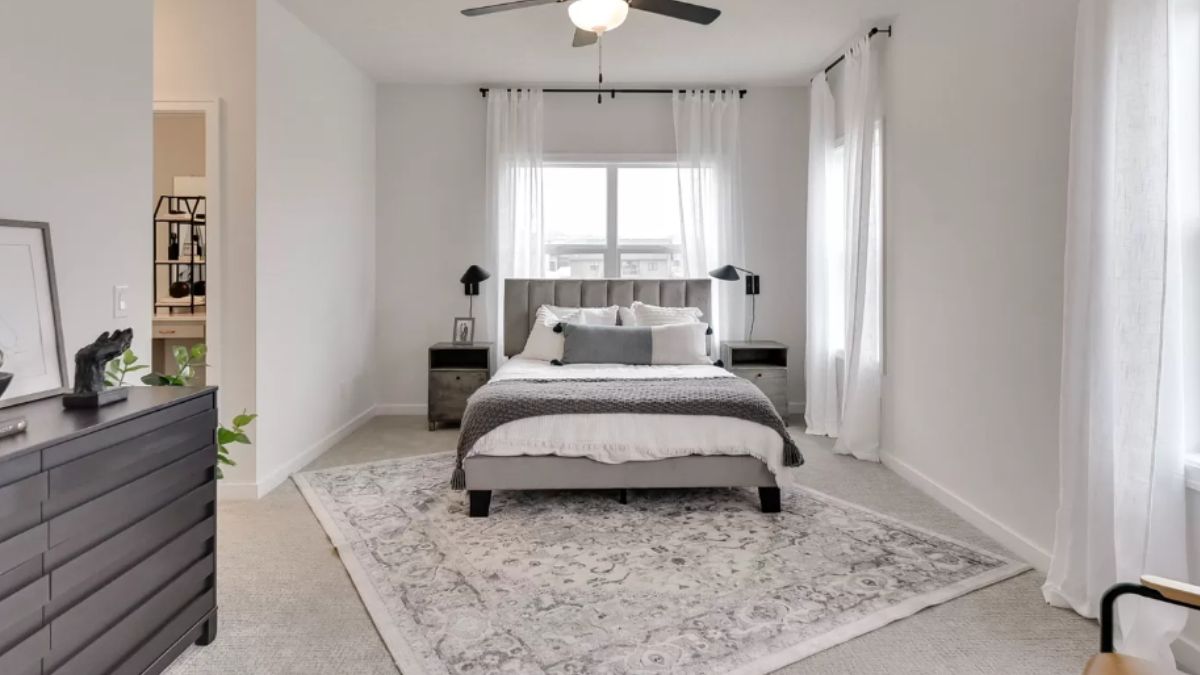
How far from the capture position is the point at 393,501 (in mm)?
3699

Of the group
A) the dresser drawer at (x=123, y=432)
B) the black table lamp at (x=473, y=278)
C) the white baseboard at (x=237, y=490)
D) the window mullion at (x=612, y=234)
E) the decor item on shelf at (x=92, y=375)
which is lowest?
the white baseboard at (x=237, y=490)

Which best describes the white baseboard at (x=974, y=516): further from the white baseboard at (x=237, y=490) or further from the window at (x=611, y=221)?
the white baseboard at (x=237, y=490)

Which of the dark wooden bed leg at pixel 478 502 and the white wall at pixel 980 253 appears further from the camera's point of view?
the dark wooden bed leg at pixel 478 502

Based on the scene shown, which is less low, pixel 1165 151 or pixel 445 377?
pixel 1165 151

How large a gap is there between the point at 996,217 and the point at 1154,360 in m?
1.20

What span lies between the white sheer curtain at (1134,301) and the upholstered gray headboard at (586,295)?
3351 millimetres

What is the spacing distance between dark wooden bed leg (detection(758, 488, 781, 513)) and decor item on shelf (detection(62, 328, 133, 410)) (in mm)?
2755

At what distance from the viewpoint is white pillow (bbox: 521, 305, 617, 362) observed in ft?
16.4

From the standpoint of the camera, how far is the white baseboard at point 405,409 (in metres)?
6.03

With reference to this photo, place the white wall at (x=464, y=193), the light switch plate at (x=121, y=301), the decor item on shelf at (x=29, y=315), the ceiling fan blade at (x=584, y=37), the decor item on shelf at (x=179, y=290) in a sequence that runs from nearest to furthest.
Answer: the decor item on shelf at (x=29, y=315)
the light switch plate at (x=121, y=301)
the ceiling fan blade at (x=584, y=37)
the decor item on shelf at (x=179, y=290)
the white wall at (x=464, y=193)

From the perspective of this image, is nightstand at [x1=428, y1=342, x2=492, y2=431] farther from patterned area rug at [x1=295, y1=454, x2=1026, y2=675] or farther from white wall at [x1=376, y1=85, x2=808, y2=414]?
patterned area rug at [x1=295, y1=454, x2=1026, y2=675]

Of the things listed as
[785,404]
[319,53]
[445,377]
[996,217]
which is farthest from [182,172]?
[996,217]

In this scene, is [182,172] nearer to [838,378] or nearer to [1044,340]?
[838,378]

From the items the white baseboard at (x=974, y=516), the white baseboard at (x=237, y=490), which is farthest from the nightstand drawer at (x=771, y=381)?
the white baseboard at (x=237, y=490)
